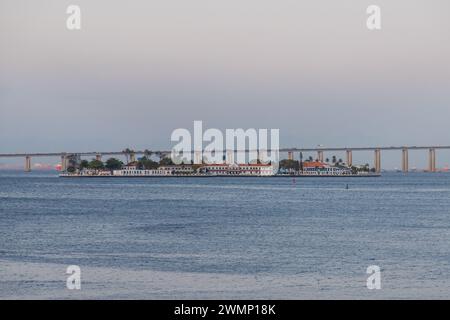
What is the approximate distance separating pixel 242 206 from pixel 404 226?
68.8ft

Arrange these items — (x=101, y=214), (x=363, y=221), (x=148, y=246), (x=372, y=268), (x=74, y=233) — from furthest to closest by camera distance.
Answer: (x=101, y=214) → (x=363, y=221) → (x=74, y=233) → (x=148, y=246) → (x=372, y=268)

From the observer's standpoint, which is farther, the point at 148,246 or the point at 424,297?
the point at 148,246

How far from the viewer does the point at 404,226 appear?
42562 mm

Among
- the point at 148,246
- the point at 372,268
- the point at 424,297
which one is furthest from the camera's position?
the point at 148,246

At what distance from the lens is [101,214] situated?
51875mm

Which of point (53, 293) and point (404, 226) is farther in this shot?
point (404, 226)

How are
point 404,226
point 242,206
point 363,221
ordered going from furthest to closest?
point 242,206, point 363,221, point 404,226
